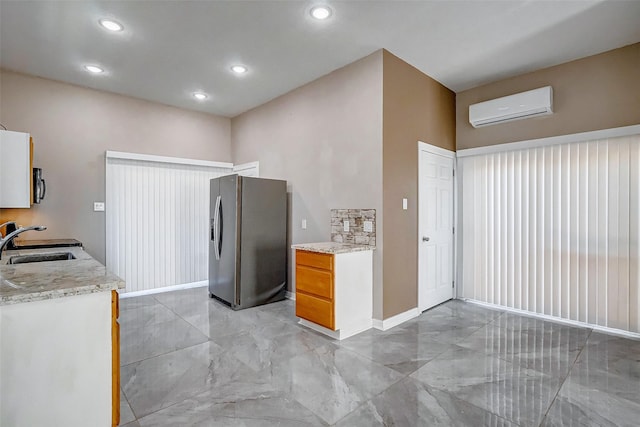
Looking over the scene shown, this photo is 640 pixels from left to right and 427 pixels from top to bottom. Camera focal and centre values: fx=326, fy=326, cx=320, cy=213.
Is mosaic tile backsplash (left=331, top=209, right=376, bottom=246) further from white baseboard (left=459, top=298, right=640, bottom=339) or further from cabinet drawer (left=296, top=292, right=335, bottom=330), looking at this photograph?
white baseboard (left=459, top=298, right=640, bottom=339)

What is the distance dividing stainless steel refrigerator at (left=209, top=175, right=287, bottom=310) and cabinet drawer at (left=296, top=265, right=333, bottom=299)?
95cm

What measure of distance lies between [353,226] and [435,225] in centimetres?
123

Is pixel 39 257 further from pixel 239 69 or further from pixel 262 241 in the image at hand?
pixel 239 69

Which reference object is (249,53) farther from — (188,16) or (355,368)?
(355,368)

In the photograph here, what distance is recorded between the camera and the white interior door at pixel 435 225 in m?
3.92

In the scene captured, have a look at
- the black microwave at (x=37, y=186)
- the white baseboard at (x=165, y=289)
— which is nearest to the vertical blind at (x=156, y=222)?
the white baseboard at (x=165, y=289)

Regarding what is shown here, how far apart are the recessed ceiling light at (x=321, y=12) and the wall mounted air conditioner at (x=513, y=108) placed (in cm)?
236

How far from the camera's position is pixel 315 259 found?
3271 millimetres

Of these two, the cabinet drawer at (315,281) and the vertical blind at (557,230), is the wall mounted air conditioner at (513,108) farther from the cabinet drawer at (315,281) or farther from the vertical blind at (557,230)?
the cabinet drawer at (315,281)

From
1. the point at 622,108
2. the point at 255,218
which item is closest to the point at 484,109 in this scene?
the point at 622,108

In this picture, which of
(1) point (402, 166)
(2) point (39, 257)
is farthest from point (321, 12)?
(2) point (39, 257)

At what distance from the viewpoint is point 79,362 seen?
1.49 m

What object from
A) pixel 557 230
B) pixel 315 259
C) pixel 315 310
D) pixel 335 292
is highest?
pixel 557 230

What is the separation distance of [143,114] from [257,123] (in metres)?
1.66
